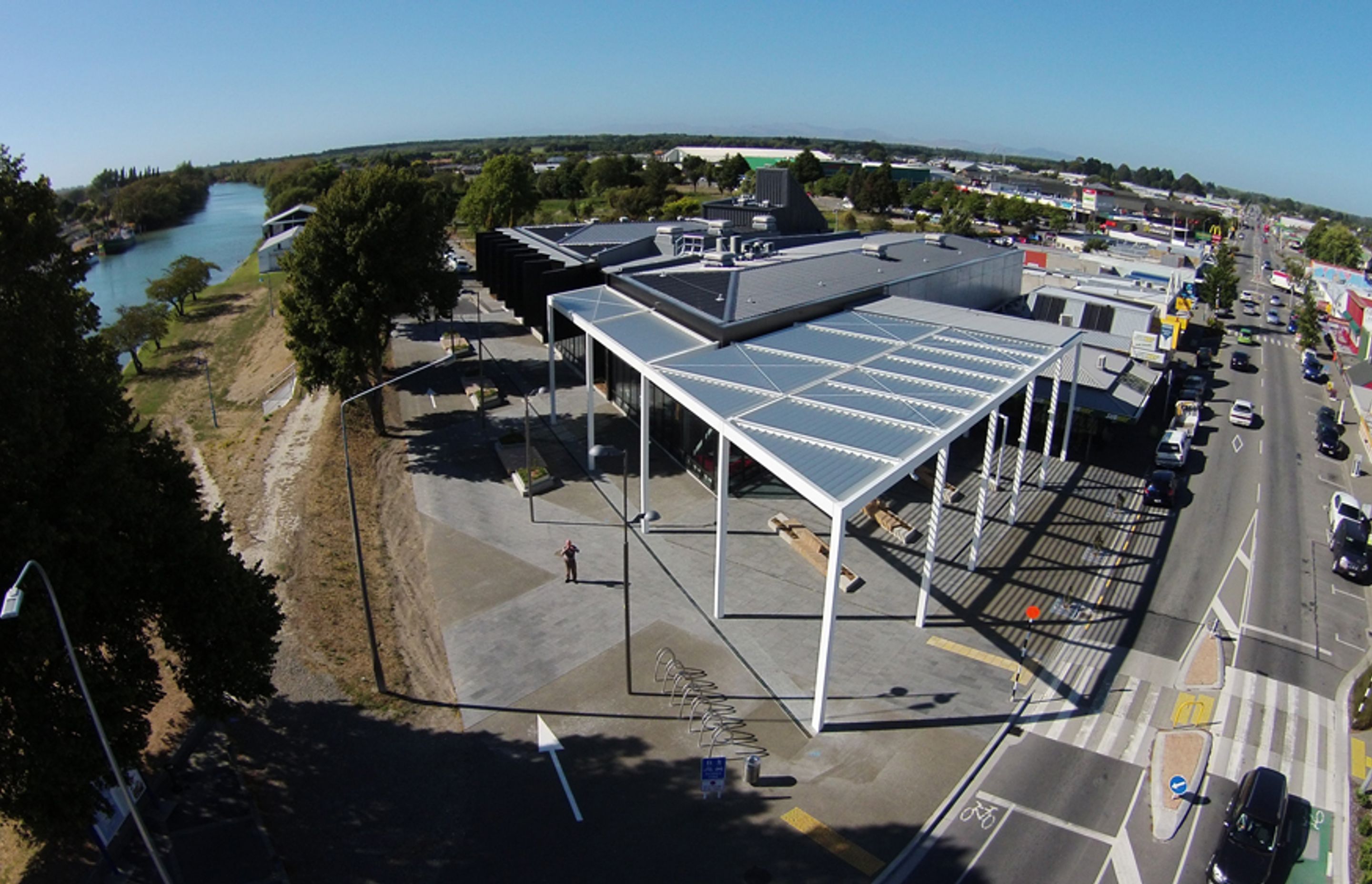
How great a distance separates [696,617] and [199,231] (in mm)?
151949

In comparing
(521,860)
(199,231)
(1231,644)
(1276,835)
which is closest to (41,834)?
(521,860)

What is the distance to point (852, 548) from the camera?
85.1 feet

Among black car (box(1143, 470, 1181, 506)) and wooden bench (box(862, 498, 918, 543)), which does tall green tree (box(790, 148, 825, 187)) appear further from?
wooden bench (box(862, 498, 918, 543))

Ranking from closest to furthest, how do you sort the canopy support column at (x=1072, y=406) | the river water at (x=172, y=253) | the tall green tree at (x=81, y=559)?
1. the tall green tree at (x=81, y=559)
2. the canopy support column at (x=1072, y=406)
3. the river water at (x=172, y=253)

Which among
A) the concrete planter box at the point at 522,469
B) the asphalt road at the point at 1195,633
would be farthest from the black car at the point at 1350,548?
the concrete planter box at the point at 522,469

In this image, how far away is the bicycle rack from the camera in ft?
57.7

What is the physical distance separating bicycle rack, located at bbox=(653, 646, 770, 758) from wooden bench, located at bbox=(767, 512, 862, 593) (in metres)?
5.69

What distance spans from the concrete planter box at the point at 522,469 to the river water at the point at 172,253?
5795cm

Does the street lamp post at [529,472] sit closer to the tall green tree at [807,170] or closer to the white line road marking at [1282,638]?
the white line road marking at [1282,638]

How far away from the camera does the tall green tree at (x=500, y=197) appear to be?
75.5m

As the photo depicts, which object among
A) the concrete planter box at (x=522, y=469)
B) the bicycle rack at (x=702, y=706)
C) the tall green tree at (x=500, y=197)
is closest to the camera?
the bicycle rack at (x=702, y=706)

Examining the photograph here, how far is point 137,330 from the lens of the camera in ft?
183

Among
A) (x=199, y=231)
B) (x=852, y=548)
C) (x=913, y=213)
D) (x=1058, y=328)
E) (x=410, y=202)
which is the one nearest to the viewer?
(x=852, y=548)

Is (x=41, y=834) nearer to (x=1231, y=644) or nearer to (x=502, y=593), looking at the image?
(x=502, y=593)
